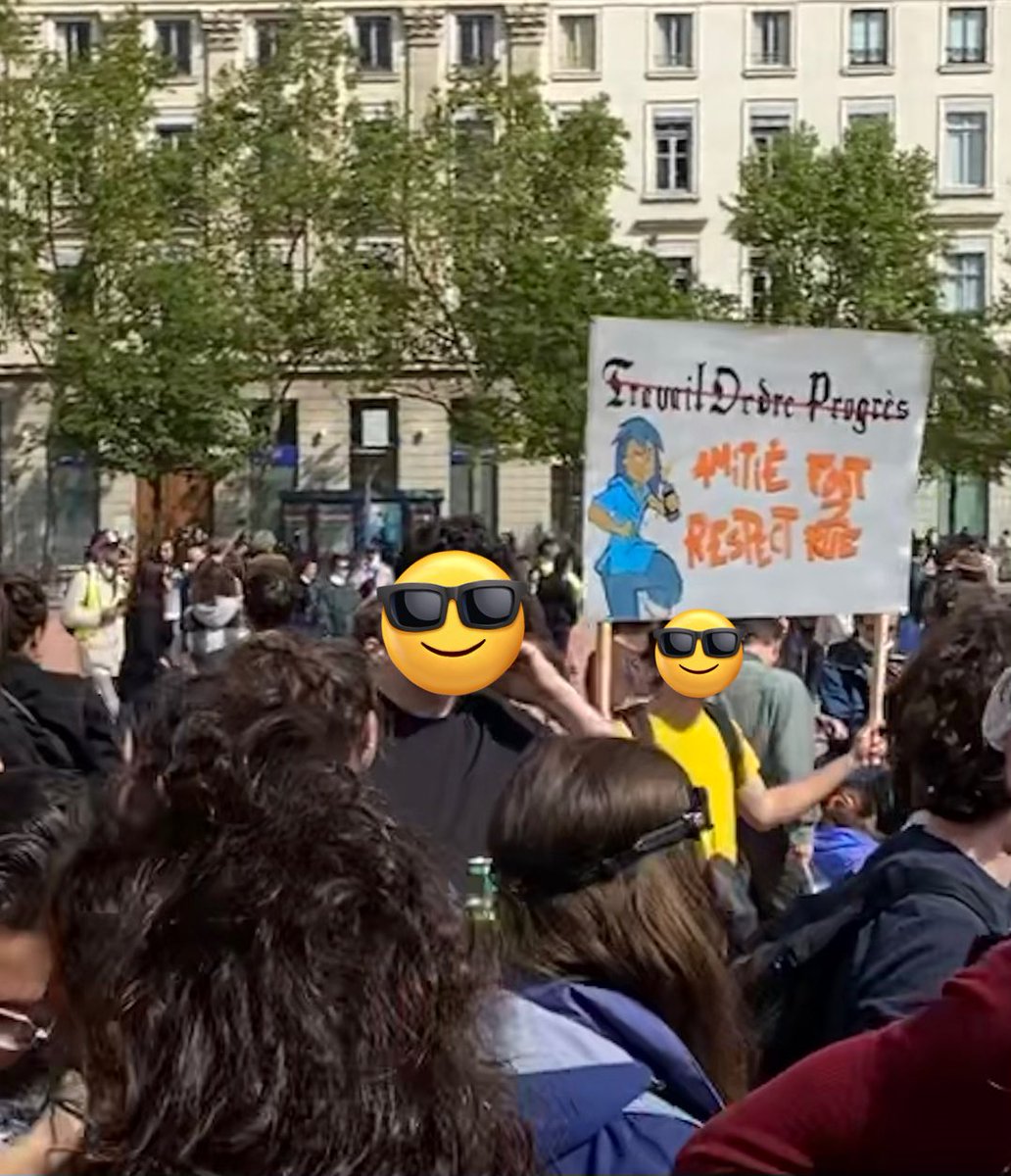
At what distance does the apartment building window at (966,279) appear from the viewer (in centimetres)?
5241

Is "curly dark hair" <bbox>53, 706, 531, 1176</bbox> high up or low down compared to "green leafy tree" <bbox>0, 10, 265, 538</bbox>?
down

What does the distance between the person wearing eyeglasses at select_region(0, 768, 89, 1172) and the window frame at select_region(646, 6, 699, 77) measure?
166 ft

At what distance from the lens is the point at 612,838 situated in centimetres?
245

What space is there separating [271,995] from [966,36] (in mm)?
52857

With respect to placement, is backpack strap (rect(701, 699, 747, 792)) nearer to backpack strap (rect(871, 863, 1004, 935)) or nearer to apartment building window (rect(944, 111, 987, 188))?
backpack strap (rect(871, 863, 1004, 935))

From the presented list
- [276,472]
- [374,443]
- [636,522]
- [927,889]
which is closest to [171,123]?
[276,472]

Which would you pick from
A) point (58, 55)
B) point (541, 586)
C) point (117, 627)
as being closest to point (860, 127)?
point (58, 55)

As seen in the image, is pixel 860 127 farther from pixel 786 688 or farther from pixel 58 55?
pixel 786 688

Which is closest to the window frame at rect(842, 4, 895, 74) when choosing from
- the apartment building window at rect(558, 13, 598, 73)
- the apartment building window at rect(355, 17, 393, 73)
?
the apartment building window at rect(558, 13, 598, 73)

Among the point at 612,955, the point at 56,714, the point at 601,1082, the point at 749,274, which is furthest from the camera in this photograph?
the point at 749,274

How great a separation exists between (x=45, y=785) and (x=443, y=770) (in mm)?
1629

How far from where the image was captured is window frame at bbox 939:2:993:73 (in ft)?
167

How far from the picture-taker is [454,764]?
4168 mm

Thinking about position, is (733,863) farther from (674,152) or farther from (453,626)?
(674,152)
